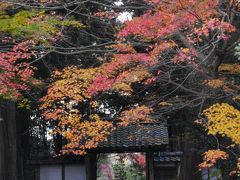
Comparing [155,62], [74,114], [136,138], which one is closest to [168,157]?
[136,138]

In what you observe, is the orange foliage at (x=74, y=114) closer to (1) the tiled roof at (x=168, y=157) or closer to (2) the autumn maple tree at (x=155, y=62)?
(2) the autumn maple tree at (x=155, y=62)

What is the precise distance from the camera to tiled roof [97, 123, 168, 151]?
49.3ft

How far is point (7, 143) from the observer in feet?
51.6

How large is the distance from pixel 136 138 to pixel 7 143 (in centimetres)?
498

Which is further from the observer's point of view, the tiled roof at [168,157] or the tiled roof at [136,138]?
the tiled roof at [168,157]

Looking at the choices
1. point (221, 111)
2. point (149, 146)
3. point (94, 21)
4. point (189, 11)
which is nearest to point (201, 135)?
point (149, 146)

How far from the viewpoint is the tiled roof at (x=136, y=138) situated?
15016mm

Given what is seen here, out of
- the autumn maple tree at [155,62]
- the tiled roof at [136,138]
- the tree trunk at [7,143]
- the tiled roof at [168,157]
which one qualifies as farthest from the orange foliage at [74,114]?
the tiled roof at [168,157]

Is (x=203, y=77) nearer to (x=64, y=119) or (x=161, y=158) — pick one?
(x=64, y=119)

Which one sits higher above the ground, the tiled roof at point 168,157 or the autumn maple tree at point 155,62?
the autumn maple tree at point 155,62

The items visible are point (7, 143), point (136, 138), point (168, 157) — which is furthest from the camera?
point (168, 157)

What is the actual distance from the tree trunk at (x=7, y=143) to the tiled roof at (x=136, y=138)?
3531mm

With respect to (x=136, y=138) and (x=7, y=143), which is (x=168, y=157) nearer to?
(x=136, y=138)

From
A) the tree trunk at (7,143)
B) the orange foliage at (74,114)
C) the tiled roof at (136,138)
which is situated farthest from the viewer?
the tree trunk at (7,143)
